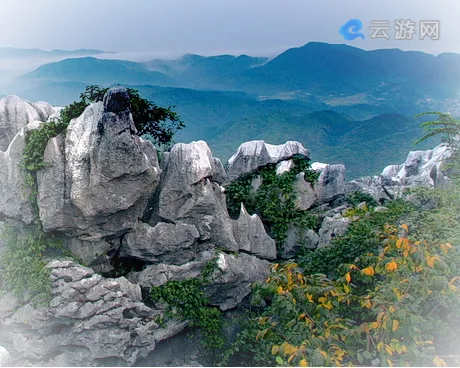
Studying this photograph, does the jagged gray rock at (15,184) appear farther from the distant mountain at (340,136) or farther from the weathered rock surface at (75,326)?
A: the distant mountain at (340,136)

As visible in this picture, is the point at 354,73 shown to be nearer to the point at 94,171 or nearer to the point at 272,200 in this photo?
the point at 272,200

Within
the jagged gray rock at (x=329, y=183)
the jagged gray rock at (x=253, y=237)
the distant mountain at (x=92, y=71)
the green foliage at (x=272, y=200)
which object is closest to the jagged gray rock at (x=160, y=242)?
the jagged gray rock at (x=253, y=237)

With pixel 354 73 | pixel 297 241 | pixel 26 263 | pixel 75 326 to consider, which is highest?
pixel 354 73

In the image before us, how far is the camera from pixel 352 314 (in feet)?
23.4

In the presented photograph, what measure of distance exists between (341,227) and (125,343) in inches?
183

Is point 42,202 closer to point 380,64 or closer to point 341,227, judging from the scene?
point 341,227

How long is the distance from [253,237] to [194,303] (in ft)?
5.95

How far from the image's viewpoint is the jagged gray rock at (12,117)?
25.1ft

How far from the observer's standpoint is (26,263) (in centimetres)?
691

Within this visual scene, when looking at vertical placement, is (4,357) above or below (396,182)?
below

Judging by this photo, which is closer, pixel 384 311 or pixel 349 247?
pixel 384 311

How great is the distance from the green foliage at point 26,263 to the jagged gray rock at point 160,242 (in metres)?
1.19

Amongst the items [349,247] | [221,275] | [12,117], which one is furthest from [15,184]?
[349,247]

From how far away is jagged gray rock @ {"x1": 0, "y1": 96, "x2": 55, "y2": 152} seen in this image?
7.66 m
